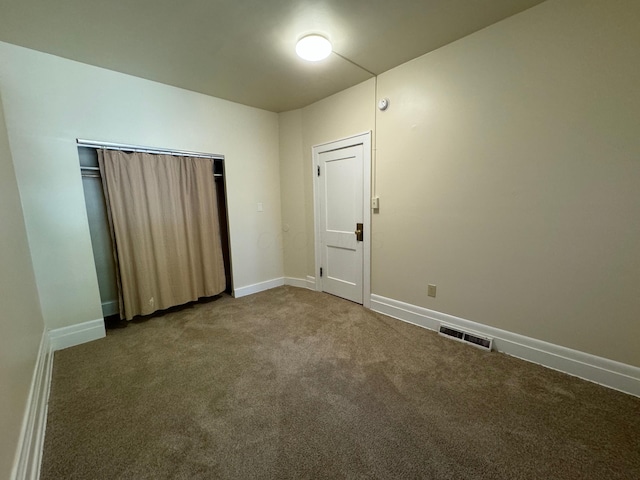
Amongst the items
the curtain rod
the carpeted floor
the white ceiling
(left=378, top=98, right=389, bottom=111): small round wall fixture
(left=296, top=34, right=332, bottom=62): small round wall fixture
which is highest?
the white ceiling

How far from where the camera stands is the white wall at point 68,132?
2.04 m

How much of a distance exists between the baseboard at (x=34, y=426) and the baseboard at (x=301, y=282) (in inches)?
102

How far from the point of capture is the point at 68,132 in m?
2.22

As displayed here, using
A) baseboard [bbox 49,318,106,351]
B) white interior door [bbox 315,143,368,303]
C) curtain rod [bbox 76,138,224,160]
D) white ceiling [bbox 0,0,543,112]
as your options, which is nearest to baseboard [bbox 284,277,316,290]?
white interior door [bbox 315,143,368,303]

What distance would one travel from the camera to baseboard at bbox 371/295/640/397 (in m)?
1.63

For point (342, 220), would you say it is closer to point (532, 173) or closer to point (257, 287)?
point (257, 287)

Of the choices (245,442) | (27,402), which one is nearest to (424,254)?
(245,442)

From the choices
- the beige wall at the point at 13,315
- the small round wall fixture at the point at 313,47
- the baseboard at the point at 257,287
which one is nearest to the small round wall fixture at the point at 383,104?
the small round wall fixture at the point at 313,47

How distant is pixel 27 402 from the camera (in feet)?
4.50

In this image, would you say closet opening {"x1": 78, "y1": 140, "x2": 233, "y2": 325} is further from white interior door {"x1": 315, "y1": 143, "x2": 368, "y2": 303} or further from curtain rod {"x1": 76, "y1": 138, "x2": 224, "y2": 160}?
white interior door {"x1": 315, "y1": 143, "x2": 368, "y2": 303}

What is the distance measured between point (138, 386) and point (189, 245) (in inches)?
63.4

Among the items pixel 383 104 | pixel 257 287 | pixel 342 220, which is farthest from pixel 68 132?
pixel 383 104

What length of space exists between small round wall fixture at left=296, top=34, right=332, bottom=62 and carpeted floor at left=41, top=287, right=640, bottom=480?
2.47m

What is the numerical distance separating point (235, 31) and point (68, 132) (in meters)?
1.73
